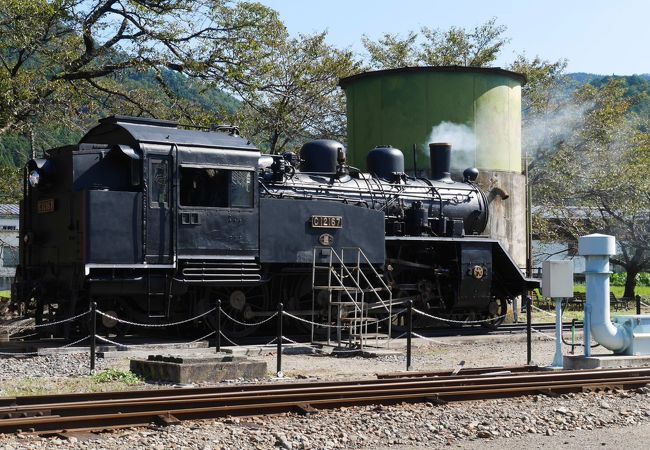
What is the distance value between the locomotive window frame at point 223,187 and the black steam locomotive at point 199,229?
22 millimetres

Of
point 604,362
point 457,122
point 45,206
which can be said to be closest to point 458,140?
point 457,122

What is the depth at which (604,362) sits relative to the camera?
467 inches

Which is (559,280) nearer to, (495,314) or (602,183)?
(495,314)

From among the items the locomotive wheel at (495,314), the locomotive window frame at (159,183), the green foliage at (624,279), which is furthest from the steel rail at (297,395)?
the green foliage at (624,279)

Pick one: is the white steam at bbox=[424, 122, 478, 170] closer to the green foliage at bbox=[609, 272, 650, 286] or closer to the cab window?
the cab window

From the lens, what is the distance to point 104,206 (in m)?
13.8

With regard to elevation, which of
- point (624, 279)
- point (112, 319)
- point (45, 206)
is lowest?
point (624, 279)

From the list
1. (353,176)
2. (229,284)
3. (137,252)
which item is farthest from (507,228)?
(137,252)

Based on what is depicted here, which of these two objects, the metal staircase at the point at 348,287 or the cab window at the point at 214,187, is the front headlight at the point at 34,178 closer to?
the cab window at the point at 214,187

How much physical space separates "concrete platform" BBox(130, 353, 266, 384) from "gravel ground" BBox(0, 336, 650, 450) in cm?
295

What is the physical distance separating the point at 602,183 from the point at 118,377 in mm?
25254

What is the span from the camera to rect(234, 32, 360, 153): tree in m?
25.9

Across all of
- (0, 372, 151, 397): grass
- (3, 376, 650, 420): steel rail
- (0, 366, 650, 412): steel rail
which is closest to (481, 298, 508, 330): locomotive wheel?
(0, 366, 650, 412): steel rail

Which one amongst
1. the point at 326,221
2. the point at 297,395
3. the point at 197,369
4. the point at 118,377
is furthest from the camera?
the point at 326,221
